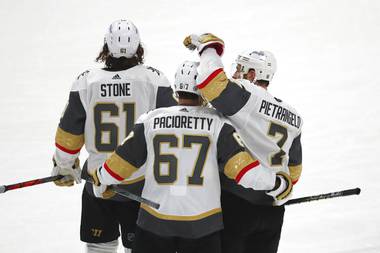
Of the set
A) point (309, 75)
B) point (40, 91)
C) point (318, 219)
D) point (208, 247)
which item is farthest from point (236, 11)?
point (208, 247)

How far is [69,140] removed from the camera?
4.45 metres

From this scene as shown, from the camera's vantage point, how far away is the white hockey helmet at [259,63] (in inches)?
167

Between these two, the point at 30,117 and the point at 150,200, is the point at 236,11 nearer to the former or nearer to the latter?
the point at 30,117

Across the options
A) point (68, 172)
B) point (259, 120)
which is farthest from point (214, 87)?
point (68, 172)

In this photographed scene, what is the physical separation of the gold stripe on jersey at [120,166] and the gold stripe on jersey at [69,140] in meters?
0.64

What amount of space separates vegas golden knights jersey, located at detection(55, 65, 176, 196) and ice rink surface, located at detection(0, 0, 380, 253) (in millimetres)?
1579

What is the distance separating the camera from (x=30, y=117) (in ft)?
28.7

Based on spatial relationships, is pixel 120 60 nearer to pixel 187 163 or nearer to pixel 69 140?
pixel 69 140

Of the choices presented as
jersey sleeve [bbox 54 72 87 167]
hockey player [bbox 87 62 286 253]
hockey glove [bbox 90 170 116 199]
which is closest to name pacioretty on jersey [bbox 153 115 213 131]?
hockey player [bbox 87 62 286 253]

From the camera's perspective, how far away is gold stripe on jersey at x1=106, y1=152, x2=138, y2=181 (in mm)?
3799

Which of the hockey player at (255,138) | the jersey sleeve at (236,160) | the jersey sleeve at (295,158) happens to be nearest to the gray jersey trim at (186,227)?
the jersey sleeve at (236,160)

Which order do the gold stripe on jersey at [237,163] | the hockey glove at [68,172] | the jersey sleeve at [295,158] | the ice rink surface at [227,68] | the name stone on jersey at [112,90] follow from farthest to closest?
the ice rink surface at [227,68] → the hockey glove at [68,172] → the name stone on jersey at [112,90] → the jersey sleeve at [295,158] → the gold stripe on jersey at [237,163]

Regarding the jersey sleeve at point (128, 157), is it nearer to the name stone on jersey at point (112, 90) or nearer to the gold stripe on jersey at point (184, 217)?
the gold stripe on jersey at point (184, 217)

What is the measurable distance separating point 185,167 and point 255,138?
A: 47 cm
